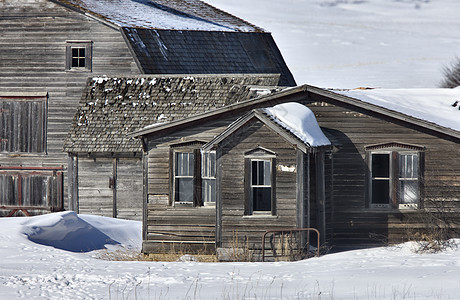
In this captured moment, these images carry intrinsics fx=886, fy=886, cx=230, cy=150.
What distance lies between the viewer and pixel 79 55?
31.3 meters

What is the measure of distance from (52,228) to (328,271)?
29.6ft

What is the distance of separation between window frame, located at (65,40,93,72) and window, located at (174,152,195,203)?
31.4 feet

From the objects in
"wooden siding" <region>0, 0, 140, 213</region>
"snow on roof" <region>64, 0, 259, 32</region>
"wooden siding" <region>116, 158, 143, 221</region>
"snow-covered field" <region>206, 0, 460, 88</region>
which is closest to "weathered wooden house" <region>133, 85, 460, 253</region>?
"wooden siding" <region>116, 158, 143, 221</region>

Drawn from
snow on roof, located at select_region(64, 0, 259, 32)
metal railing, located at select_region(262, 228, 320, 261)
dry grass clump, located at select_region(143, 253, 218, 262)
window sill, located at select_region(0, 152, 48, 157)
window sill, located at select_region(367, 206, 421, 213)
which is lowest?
dry grass clump, located at select_region(143, 253, 218, 262)

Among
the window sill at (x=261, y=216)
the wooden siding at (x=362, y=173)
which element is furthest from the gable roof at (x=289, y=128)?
the window sill at (x=261, y=216)

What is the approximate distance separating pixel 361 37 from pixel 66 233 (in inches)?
4176

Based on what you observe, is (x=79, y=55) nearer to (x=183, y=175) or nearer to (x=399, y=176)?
(x=183, y=175)

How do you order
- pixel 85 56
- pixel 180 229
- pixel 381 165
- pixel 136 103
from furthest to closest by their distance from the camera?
pixel 85 56, pixel 136 103, pixel 180 229, pixel 381 165

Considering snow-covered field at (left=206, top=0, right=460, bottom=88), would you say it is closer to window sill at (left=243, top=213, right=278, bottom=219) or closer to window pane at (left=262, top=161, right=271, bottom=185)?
window pane at (left=262, top=161, right=271, bottom=185)

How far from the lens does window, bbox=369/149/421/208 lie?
21938 millimetres

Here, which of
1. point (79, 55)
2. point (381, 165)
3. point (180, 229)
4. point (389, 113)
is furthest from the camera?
point (79, 55)

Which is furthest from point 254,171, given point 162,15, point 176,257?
point 162,15

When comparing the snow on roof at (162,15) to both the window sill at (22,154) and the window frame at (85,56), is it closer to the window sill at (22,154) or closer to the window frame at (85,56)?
the window frame at (85,56)

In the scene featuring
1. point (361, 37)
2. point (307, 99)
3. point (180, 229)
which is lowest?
point (180, 229)
